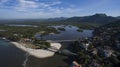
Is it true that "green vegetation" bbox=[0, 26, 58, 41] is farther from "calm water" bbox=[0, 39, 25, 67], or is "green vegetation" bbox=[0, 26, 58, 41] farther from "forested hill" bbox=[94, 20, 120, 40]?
"forested hill" bbox=[94, 20, 120, 40]

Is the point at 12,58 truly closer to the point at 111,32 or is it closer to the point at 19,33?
→ the point at 19,33

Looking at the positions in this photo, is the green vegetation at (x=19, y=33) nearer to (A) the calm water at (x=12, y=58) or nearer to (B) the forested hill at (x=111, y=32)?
(A) the calm water at (x=12, y=58)

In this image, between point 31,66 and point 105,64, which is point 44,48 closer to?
point 31,66

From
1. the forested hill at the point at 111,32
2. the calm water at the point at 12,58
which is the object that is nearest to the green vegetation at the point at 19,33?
the calm water at the point at 12,58

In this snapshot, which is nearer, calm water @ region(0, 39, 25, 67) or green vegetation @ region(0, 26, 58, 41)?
calm water @ region(0, 39, 25, 67)

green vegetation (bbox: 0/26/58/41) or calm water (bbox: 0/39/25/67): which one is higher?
calm water (bbox: 0/39/25/67)

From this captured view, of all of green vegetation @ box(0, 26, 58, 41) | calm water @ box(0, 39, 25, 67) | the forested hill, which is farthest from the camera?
green vegetation @ box(0, 26, 58, 41)

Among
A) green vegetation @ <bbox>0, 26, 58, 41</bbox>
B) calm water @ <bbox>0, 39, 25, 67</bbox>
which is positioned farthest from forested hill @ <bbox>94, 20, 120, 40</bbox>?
calm water @ <bbox>0, 39, 25, 67</bbox>

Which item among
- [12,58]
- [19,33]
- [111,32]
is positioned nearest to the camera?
[12,58]

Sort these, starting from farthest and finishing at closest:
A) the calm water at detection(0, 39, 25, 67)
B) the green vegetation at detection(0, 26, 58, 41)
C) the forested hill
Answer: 1. the green vegetation at detection(0, 26, 58, 41)
2. the forested hill
3. the calm water at detection(0, 39, 25, 67)

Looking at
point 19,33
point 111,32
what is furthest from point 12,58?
point 111,32

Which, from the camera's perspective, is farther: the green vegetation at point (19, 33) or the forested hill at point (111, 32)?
the green vegetation at point (19, 33)

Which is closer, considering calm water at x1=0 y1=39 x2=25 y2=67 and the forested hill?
calm water at x1=0 y1=39 x2=25 y2=67

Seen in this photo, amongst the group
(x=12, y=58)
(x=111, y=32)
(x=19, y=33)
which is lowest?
(x=19, y=33)
